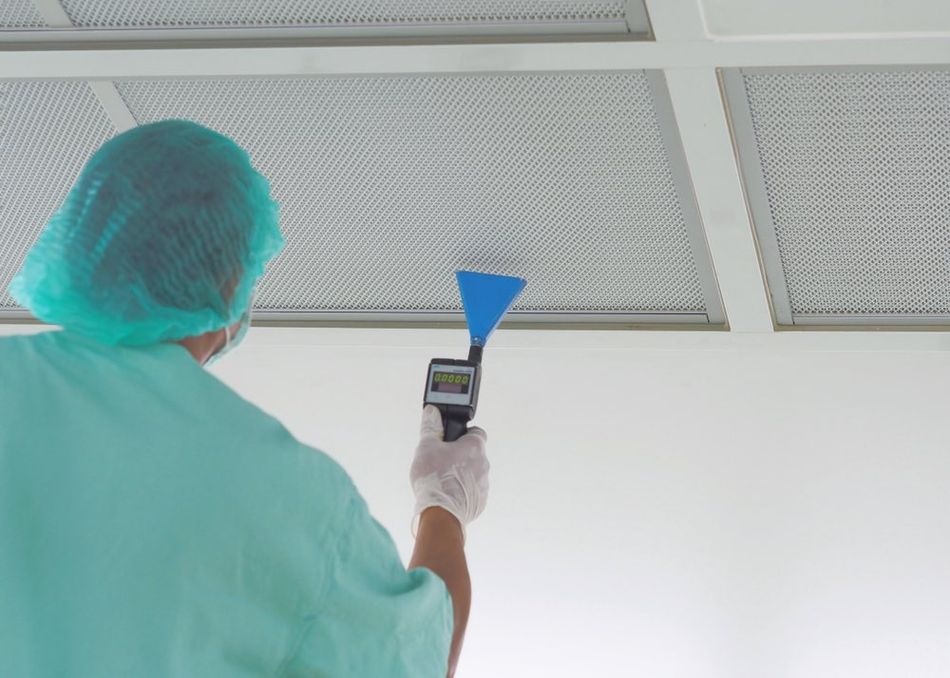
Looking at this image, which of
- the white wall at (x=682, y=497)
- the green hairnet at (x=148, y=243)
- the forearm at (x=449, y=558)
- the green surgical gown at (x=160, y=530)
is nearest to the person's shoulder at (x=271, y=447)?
the green surgical gown at (x=160, y=530)

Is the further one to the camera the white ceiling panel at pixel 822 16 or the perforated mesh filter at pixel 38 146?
the perforated mesh filter at pixel 38 146

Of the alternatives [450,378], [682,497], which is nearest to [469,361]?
[450,378]

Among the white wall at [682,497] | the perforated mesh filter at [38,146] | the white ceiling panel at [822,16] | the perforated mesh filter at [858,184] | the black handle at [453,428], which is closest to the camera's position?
the white ceiling panel at [822,16]

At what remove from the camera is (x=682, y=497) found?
2672 millimetres

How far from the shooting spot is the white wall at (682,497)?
2.50 meters

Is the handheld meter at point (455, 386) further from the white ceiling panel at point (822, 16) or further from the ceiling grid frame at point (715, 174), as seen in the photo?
the white ceiling panel at point (822, 16)

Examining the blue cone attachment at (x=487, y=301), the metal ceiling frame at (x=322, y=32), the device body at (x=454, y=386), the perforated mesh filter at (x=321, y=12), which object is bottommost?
the device body at (x=454, y=386)

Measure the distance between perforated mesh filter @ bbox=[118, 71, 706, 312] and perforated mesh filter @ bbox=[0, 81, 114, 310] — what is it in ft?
0.30

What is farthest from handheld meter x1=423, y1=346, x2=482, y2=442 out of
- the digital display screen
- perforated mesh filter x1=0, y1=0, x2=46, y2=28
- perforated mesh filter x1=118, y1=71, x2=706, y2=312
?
perforated mesh filter x1=0, y1=0, x2=46, y2=28

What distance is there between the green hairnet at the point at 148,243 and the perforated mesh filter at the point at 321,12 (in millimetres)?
284

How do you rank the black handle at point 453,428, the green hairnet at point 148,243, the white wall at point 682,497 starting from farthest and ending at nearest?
the white wall at point 682,497, the black handle at point 453,428, the green hairnet at point 148,243

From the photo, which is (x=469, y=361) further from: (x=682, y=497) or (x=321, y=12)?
(x=682, y=497)

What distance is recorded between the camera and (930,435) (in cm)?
246

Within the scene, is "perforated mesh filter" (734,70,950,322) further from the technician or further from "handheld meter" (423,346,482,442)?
the technician
